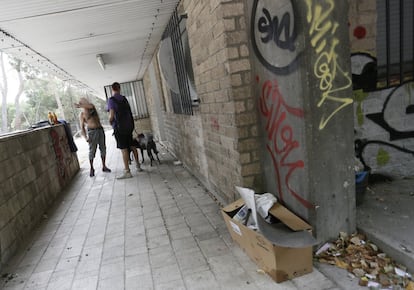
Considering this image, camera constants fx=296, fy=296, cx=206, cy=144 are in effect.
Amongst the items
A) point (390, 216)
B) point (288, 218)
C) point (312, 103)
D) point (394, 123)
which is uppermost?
point (312, 103)

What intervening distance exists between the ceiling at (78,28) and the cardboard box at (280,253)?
355cm

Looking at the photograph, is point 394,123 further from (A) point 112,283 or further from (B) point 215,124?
(A) point 112,283

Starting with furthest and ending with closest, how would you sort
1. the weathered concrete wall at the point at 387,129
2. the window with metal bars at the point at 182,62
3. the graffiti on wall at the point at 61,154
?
1. the graffiti on wall at the point at 61,154
2. the window with metal bars at the point at 182,62
3. the weathered concrete wall at the point at 387,129

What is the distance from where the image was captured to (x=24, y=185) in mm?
4125

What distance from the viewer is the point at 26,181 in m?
4.23

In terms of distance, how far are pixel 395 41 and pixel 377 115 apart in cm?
81

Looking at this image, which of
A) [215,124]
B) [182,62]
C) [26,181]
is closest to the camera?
[215,124]

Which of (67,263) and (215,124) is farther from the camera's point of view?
(215,124)

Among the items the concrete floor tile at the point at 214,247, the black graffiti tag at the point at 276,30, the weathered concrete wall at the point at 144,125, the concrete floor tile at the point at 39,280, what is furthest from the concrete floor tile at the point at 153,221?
the weathered concrete wall at the point at 144,125

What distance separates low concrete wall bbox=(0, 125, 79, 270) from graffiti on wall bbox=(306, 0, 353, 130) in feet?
11.4

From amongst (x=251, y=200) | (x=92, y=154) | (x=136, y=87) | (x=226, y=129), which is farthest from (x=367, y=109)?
(x=136, y=87)

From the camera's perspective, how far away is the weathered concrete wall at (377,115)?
3.04 metres

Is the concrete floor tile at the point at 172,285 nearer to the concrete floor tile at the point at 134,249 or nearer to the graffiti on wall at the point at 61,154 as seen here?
the concrete floor tile at the point at 134,249

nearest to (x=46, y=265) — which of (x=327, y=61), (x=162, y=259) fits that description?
(x=162, y=259)
